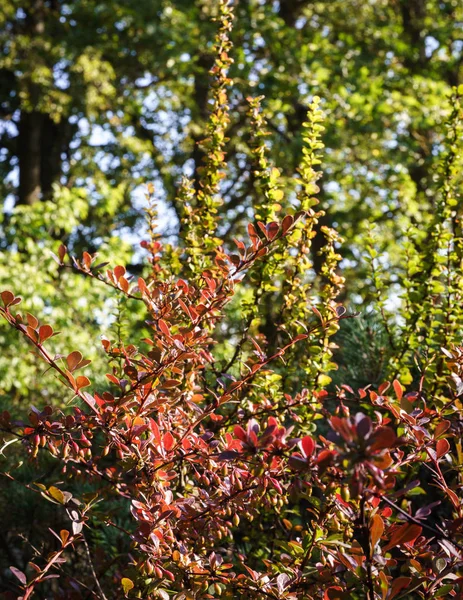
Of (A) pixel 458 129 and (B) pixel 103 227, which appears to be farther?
(B) pixel 103 227

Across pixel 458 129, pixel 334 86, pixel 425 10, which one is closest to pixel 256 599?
pixel 458 129

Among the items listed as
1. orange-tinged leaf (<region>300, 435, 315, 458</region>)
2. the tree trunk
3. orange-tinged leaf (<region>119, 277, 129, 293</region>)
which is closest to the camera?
orange-tinged leaf (<region>300, 435, 315, 458</region>)

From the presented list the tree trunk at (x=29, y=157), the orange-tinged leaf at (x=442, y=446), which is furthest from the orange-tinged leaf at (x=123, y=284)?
the tree trunk at (x=29, y=157)

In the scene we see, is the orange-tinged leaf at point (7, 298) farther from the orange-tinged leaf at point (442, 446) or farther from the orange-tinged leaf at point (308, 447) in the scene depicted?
the orange-tinged leaf at point (442, 446)

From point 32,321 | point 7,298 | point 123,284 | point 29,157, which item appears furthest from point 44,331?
point 29,157

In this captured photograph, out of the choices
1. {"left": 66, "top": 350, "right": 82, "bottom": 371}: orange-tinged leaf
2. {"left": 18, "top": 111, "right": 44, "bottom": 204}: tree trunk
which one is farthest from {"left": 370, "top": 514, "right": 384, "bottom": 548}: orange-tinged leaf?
{"left": 18, "top": 111, "right": 44, "bottom": 204}: tree trunk

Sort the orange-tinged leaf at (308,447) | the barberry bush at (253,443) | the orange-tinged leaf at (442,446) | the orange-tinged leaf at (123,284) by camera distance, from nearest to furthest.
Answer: the orange-tinged leaf at (308,447), the barberry bush at (253,443), the orange-tinged leaf at (442,446), the orange-tinged leaf at (123,284)

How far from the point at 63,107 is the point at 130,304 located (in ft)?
11.3

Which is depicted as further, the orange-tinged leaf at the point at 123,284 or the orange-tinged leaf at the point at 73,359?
the orange-tinged leaf at the point at 123,284

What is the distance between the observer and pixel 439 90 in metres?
10.3

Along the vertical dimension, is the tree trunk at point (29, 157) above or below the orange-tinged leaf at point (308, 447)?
above

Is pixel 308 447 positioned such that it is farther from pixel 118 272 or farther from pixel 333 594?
pixel 118 272

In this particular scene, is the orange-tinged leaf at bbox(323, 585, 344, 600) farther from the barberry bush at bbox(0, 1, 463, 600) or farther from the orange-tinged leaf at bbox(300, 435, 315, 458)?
the orange-tinged leaf at bbox(300, 435, 315, 458)

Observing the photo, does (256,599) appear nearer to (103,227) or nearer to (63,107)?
(63,107)
